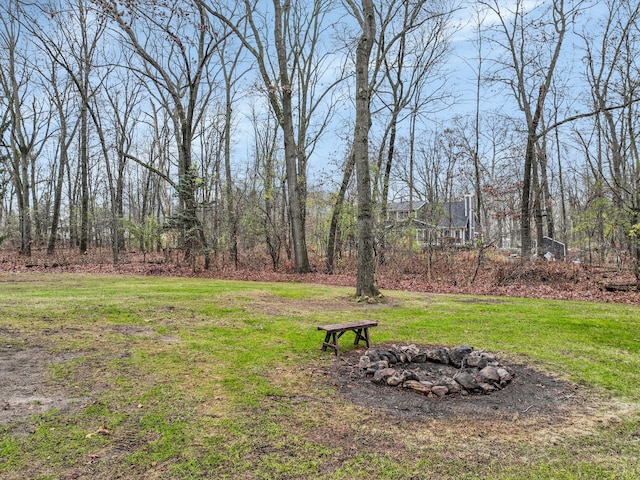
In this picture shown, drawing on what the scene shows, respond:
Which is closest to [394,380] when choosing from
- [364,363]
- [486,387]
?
[364,363]

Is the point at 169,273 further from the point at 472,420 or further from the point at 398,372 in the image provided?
the point at 472,420

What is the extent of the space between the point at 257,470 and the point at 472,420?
1.84 meters

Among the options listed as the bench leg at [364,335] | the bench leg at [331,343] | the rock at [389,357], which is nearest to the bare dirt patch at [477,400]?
the rock at [389,357]

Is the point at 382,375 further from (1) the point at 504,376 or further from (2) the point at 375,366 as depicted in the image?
(1) the point at 504,376

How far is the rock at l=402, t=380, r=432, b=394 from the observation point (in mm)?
3986

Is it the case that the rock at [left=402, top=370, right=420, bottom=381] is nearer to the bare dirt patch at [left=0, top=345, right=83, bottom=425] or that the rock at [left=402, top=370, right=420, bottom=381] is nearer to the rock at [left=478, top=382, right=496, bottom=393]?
the rock at [left=478, top=382, right=496, bottom=393]

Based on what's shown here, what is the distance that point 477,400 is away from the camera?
387cm

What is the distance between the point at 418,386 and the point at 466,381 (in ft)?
1.59

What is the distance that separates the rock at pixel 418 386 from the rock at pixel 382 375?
7.7 inches

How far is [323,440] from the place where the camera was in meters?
3.04

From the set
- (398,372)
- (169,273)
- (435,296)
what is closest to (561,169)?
(435,296)

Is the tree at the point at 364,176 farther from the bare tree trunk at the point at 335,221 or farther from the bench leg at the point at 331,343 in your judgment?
the bare tree trunk at the point at 335,221

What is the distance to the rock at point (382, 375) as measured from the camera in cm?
423

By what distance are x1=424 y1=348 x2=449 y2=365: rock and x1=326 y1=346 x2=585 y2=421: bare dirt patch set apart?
729mm
